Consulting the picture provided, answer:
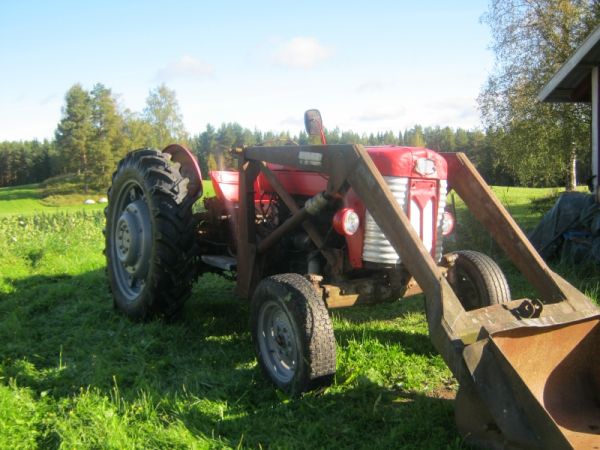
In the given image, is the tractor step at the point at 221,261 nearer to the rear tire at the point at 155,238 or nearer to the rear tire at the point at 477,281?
the rear tire at the point at 155,238

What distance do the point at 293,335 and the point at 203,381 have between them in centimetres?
72

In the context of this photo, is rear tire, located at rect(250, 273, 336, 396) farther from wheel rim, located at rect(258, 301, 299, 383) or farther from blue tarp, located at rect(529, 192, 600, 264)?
blue tarp, located at rect(529, 192, 600, 264)

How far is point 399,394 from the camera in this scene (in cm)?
344

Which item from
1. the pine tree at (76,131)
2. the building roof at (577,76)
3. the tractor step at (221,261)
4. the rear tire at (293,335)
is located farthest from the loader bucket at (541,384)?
the pine tree at (76,131)

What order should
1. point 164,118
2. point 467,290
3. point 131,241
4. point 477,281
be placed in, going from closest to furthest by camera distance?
point 477,281 → point 467,290 → point 131,241 → point 164,118

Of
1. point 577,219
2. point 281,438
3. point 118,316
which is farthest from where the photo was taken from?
point 577,219

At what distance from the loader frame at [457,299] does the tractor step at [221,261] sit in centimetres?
13

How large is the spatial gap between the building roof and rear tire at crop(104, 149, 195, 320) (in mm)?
7051

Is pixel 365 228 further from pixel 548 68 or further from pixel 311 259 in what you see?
pixel 548 68

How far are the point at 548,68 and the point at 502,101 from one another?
2.17m

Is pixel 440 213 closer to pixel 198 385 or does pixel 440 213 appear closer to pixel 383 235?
pixel 383 235

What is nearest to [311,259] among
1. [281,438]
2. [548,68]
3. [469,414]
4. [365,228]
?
[365,228]

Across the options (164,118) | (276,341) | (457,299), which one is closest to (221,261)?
(276,341)

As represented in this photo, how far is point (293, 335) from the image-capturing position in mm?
3330
